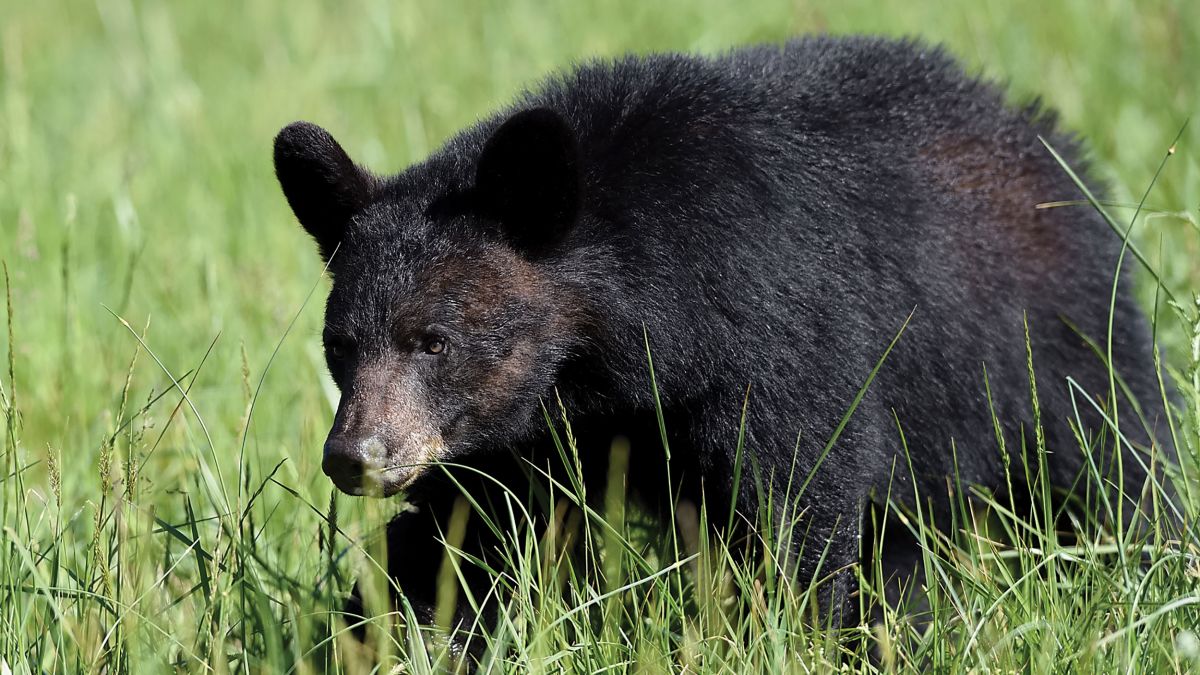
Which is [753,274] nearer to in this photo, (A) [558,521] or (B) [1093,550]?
(A) [558,521]

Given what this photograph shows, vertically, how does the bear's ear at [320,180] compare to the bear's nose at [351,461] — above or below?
above

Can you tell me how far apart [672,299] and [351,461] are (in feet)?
3.05

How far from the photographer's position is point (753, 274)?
12.3ft

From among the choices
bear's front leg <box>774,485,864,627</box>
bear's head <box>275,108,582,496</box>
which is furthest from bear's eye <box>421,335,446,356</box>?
bear's front leg <box>774,485,864,627</box>

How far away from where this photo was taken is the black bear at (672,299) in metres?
3.63

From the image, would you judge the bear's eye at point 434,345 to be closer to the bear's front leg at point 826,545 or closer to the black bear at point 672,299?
the black bear at point 672,299

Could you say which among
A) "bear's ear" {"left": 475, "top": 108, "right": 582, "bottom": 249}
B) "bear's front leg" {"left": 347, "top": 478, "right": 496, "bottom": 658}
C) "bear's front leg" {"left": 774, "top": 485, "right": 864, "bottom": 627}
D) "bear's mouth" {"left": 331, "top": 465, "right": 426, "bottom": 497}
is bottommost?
"bear's front leg" {"left": 347, "top": 478, "right": 496, "bottom": 658}

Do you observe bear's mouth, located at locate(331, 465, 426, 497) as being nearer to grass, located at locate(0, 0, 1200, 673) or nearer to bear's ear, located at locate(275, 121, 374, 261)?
grass, located at locate(0, 0, 1200, 673)

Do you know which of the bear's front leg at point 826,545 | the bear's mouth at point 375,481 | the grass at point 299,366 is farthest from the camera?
the bear's front leg at point 826,545

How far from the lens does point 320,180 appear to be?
3900mm

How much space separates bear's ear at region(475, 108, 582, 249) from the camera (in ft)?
11.7

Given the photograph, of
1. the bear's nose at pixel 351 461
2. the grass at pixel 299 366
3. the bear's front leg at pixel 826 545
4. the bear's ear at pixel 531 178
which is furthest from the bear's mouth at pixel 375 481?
the bear's front leg at pixel 826 545

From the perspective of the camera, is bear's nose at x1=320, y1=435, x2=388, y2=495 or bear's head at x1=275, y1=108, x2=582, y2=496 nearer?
bear's nose at x1=320, y1=435, x2=388, y2=495

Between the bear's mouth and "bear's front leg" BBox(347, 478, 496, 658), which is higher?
the bear's mouth
